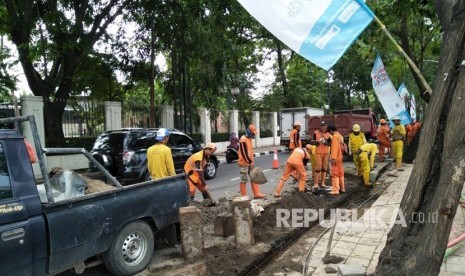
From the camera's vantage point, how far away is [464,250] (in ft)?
16.1

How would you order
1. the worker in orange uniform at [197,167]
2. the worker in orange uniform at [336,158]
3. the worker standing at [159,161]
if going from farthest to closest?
the worker in orange uniform at [336,158]
the worker in orange uniform at [197,167]
the worker standing at [159,161]

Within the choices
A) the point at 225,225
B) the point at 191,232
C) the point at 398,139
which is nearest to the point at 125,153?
the point at 225,225

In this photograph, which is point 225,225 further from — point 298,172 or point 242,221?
point 298,172

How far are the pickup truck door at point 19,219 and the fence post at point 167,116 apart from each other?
16.1 m

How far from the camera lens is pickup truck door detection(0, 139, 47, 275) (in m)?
3.24

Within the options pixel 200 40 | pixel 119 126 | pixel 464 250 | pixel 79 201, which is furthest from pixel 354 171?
pixel 79 201

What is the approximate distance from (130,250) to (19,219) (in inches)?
58.6

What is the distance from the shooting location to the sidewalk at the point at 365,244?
176 inches

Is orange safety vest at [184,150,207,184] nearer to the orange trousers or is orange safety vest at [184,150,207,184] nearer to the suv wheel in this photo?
the orange trousers

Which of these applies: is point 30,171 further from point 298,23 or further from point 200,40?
point 200,40

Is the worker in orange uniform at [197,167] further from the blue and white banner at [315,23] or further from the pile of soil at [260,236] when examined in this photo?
the blue and white banner at [315,23]

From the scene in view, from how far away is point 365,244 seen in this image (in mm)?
5469

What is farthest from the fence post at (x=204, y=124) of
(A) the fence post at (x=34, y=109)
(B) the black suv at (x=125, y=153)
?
(B) the black suv at (x=125, y=153)

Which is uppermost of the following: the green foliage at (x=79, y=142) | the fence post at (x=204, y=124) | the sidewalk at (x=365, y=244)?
the fence post at (x=204, y=124)
